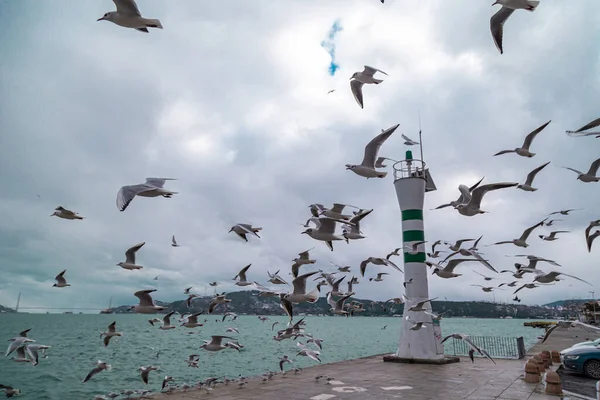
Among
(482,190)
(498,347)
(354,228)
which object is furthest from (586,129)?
(498,347)

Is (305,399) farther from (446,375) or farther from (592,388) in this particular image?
(592,388)

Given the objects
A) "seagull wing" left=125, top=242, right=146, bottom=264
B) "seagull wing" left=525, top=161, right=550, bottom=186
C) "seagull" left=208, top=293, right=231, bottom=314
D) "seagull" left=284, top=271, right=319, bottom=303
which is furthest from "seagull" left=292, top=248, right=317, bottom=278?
"seagull wing" left=525, top=161, right=550, bottom=186

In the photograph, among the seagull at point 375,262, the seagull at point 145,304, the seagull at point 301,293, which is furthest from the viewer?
the seagull at point 375,262

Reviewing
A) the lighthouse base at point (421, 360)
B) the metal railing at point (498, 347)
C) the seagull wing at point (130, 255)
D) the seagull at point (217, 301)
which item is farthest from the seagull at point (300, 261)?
the metal railing at point (498, 347)

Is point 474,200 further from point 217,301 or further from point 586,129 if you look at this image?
point 217,301

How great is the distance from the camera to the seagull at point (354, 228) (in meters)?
11.8

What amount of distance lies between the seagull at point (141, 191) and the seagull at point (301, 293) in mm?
4386

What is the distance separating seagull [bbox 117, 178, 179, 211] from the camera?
763 centimetres

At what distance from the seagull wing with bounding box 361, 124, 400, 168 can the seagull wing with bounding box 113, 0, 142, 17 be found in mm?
6445

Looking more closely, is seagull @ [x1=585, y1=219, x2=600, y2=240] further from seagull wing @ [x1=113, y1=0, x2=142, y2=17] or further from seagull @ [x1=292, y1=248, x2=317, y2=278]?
seagull wing @ [x1=113, y1=0, x2=142, y2=17]

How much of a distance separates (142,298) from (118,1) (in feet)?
29.7

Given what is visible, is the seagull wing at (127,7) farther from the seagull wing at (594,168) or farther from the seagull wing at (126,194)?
the seagull wing at (594,168)

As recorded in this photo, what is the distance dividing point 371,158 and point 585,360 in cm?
1093

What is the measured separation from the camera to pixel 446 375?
16.3 m
